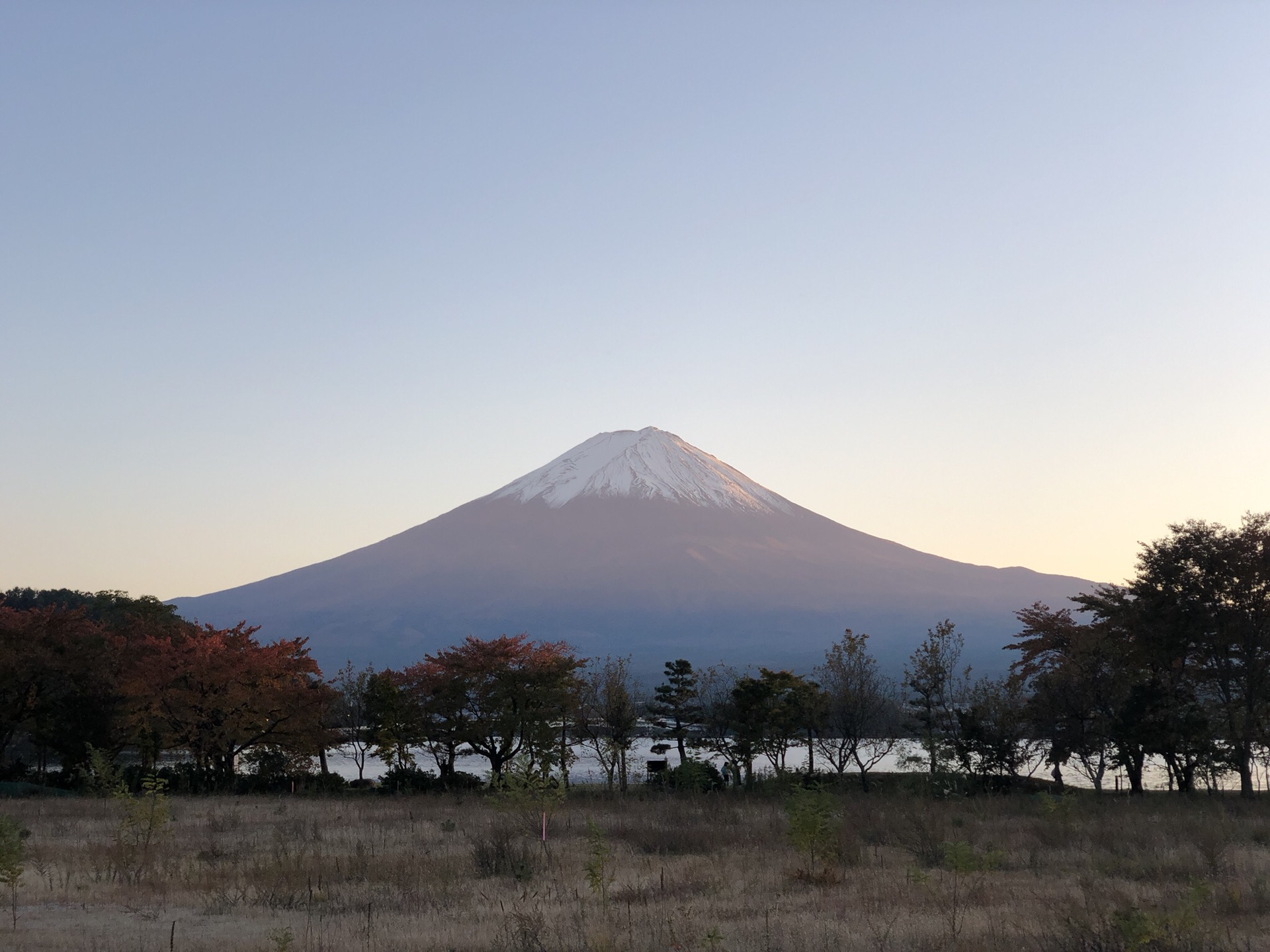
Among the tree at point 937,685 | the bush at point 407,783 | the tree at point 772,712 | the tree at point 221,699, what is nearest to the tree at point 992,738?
the tree at point 937,685

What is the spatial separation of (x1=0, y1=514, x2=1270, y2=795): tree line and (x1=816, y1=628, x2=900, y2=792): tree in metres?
0.11

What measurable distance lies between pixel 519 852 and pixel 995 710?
951 inches

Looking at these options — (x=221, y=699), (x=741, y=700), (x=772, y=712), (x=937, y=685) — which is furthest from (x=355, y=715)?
(x=937, y=685)

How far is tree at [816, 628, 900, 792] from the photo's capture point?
128 feet

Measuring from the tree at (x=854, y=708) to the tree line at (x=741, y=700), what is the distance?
0.11 metres

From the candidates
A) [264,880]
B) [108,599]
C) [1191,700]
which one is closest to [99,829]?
[264,880]

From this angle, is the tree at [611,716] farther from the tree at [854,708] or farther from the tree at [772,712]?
the tree at [854,708]

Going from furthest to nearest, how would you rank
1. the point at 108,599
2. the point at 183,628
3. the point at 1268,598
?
the point at 108,599 < the point at 183,628 < the point at 1268,598

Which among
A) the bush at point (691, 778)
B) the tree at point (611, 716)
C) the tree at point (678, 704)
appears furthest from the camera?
the tree at point (611, 716)

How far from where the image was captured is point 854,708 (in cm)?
3909

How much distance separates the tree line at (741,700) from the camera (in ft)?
104

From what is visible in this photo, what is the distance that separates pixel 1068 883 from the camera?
47.5 ft

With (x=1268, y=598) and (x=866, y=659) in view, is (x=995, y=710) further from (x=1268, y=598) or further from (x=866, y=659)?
(x=1268, y=598)

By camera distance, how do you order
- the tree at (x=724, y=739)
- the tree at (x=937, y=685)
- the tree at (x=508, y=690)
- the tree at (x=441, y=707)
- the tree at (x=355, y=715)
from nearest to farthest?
the tree at (x=937, y=685) → the tree at (x=508, y=690) → the tree at (x=441, y=707) → the tree at (x=724, y=739) → the tree at (x=355, y=715)
